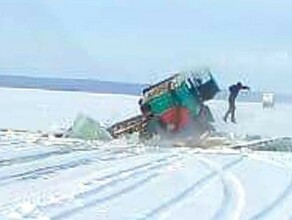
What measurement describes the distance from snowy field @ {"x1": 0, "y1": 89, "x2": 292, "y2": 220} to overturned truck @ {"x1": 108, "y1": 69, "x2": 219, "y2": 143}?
0.83 m

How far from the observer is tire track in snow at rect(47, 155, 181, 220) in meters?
7.10

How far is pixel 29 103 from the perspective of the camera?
29094 millimetres

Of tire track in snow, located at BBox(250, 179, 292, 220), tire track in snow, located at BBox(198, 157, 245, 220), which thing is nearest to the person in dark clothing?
tire track in snow, located at BBox(198, 157, 245, 220)

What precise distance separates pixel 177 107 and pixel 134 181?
8.27 metres

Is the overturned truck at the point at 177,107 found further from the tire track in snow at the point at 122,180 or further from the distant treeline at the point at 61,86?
the distant treeline at the point at 61,86

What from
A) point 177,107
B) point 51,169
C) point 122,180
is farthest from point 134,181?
point 177,107

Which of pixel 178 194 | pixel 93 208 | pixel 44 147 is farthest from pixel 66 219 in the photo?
pixel 44 147

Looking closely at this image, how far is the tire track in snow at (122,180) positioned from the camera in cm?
710

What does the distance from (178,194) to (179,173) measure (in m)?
2.24

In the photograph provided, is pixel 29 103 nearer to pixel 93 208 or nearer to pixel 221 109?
pixel 221 109

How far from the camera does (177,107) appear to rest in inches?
696

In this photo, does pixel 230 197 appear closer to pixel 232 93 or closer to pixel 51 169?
pixel 51 169

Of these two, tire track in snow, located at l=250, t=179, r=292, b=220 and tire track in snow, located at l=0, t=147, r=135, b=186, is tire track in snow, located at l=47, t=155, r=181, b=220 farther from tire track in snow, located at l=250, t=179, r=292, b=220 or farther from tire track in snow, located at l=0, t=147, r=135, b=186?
tire track in snow, located at l=250, t=179, r=292, b=220

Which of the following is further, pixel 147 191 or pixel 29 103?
pixel 29 103
